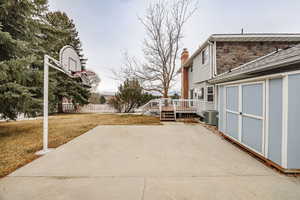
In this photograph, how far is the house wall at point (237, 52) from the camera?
338 inches

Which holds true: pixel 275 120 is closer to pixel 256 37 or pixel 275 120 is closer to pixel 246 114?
pixel 246 114

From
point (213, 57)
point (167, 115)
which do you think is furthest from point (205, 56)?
point (167, 115)

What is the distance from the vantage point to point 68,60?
16.8 ft

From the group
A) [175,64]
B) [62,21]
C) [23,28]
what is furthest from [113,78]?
[62,21]

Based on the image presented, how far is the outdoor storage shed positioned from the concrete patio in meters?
0.39

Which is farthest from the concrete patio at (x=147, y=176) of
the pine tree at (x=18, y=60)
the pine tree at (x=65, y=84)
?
the pine tree at (x=65, y=84)

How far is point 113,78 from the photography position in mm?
13219

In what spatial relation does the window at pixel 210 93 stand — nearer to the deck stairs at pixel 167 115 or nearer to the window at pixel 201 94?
the window at pixel 201 94

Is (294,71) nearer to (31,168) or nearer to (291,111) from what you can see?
(291,111)

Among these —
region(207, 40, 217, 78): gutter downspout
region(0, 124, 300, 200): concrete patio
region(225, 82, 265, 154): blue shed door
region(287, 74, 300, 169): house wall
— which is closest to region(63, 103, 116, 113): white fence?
region(207, 40, 217, 78): gutter downspout

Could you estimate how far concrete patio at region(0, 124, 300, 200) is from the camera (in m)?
2.13

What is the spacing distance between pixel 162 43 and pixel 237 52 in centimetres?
629

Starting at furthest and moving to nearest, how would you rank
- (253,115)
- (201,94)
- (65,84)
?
1. (65,84)
2. (201,94)
3. (253,115)

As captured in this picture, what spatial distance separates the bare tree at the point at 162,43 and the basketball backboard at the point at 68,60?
7.12 m
